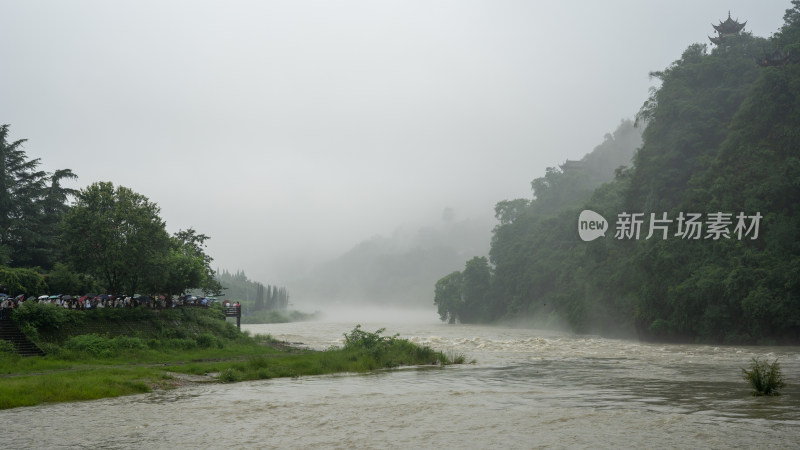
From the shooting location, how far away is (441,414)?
57.8 ft

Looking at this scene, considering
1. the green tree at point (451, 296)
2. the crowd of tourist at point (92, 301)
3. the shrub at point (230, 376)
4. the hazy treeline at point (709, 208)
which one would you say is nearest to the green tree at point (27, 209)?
the crowd of tourist at point (92, 301)

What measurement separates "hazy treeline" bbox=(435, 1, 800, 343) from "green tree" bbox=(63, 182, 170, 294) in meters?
43.1

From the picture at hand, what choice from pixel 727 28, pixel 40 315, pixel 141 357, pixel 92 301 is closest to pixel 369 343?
pixel 141 357

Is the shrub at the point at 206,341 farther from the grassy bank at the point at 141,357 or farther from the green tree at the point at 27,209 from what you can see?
the green tree at the point at 27,209

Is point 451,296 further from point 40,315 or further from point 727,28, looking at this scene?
point 40,315

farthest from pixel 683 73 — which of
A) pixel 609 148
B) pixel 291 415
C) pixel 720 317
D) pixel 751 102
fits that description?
pixel 609 148

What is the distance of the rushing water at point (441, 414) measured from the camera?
13859mm

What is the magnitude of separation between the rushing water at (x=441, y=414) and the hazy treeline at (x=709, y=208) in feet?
67.6

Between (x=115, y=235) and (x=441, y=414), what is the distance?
31848mm

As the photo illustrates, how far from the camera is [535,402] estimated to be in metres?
19.4

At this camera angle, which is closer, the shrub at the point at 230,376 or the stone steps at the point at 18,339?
the shrub at the point at 230,376

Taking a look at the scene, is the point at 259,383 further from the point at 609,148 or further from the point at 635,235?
the point at 609,148

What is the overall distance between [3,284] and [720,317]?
54.1m

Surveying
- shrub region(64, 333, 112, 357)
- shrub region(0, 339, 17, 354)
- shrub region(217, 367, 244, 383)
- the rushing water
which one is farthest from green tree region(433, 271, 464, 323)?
shrub region(0, 339, 17, 354)
